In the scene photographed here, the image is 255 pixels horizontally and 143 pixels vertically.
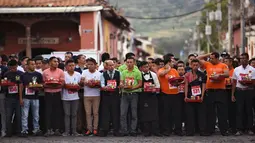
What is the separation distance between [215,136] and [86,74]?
383 cm

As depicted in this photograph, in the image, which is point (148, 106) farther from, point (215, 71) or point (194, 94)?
point (215, 71)

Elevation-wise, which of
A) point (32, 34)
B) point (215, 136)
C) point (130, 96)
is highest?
point (32, 34)

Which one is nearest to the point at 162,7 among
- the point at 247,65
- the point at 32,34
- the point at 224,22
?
the point at 224,22

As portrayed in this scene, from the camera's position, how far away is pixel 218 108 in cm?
1691

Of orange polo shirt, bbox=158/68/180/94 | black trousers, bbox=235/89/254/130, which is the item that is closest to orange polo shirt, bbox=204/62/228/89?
black trousers, bbox=235/89/254/130

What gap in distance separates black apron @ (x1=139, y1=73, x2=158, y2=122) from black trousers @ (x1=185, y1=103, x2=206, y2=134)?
855 millimetres

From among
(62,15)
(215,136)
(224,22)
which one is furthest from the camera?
(224,22)

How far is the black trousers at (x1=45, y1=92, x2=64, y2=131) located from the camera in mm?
17078

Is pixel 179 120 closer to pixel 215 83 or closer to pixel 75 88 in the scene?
pixel 215 83

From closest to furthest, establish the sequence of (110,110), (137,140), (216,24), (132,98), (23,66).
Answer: (137,140) < (132,98) < (110,110) < (23,66) < (216,24)

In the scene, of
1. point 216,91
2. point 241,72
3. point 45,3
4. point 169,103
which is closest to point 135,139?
point 169,103

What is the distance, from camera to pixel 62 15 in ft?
115

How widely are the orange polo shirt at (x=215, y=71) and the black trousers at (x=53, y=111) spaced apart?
4021 mm

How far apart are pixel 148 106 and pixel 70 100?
2.11 m
